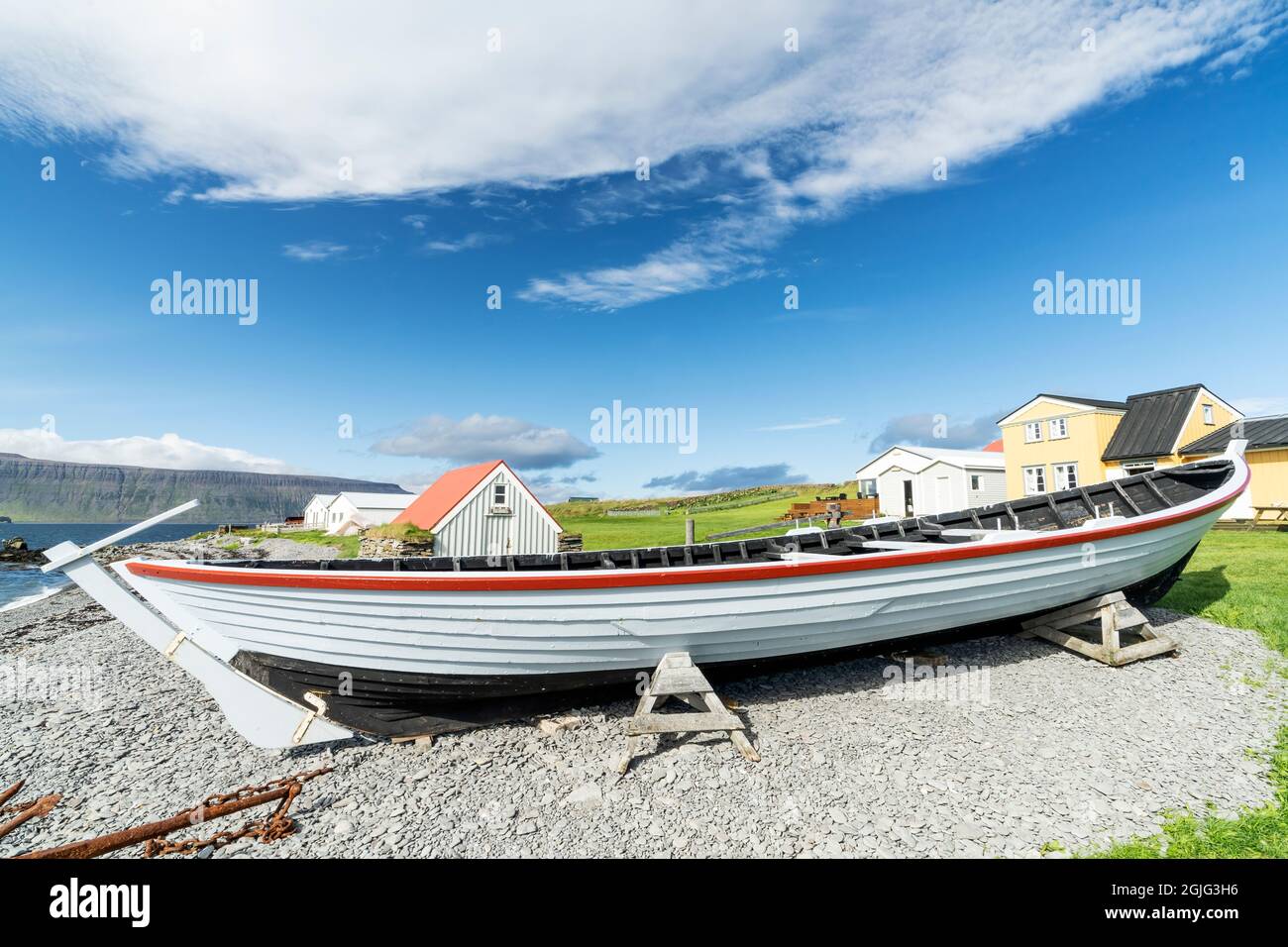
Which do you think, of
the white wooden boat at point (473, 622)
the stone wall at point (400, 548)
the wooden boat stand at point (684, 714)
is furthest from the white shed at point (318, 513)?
the wooden boat stand at point (684, 714)

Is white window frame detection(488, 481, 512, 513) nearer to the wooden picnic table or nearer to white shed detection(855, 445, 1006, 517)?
white shed detection(855, 445, 1006, 517)

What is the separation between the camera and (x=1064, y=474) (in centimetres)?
2978

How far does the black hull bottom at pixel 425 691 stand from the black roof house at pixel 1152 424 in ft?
99.0

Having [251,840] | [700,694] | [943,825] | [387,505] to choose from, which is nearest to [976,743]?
[943,825]

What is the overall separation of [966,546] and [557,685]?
5728mm

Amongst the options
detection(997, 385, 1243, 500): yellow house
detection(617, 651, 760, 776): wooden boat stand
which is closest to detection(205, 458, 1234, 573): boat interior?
detection(617, 651, 760, 776): wooden boat stand

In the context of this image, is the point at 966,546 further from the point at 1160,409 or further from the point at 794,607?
the point at 1160,409

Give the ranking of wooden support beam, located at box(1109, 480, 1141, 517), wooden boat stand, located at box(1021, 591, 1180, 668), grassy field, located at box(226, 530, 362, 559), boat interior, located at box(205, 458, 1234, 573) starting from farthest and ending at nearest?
grassy field, located at box(226, 530, 362, 559), wooden support beam, located at box(1109, 480, 1141, 517), boat interior, located at box(205, 458, 1234, 573), wooden boat stand, located at box(1021, 591, 1180, 668)

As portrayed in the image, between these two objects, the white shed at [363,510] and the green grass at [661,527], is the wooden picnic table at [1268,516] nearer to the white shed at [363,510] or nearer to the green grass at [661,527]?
the green grass at [661,527]

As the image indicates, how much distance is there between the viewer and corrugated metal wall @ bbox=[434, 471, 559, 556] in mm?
23000

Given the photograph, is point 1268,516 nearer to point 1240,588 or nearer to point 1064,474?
point 1064,474

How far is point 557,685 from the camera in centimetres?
655

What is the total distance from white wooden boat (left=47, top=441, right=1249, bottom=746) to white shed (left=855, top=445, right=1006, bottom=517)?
26680 millimetres

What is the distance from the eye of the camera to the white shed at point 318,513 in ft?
208
